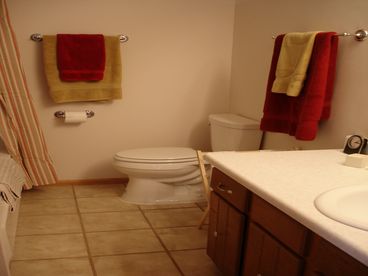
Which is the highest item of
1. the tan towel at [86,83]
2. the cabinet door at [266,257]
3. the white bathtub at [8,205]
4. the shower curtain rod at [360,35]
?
the shower curtain rod at [360,35]

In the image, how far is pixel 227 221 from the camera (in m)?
1.57

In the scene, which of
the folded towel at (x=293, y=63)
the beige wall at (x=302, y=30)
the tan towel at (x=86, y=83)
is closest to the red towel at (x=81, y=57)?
the tan towel at (x=86, y=83)

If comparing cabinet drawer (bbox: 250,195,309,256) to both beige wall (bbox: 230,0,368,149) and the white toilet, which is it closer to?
beige wall (bbox: 230,0,368,149)

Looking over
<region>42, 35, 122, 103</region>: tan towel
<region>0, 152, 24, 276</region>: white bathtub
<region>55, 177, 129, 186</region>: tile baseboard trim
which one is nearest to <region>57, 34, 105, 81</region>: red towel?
<region>42, 35, 122, 103</region>: tan towel

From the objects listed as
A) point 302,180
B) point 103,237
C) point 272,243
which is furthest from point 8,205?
point 302,180

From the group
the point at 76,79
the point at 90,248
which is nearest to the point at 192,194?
the point at 90,248

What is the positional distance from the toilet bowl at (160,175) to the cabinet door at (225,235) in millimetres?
951

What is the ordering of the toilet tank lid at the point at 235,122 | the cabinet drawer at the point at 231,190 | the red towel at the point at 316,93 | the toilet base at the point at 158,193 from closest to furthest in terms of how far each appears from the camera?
the cabinet drawer at the point at 231,190 → the red towel at the point at 316,93 → the toilet tank lid at the point at 235,122 → the toilet base at the point at 158,193

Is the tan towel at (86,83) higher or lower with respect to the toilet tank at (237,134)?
higher

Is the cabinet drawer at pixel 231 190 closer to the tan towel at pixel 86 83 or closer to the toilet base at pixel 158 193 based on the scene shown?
the toilet base at pixel 158 193

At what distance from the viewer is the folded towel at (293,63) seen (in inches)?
74.5

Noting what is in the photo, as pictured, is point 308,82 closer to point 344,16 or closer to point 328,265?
point 344,16

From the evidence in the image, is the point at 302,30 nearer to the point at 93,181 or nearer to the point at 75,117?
the point at 75,117

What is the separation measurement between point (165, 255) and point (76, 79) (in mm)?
1548
